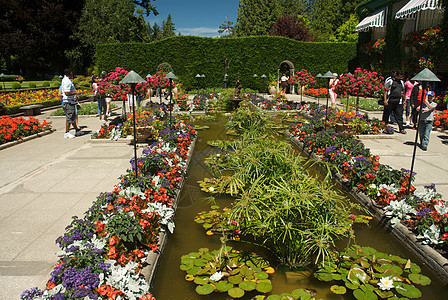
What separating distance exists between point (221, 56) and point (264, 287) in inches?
808

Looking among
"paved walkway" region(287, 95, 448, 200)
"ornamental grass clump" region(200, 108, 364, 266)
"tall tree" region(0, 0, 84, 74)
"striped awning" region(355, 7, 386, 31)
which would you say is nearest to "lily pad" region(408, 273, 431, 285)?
"ornamental grass clump" region(200, 108, 364, 266)

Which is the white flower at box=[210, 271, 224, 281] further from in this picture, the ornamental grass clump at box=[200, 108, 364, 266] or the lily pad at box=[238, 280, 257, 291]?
the ornamental grass clump at box=[200, 108, 364, 266]

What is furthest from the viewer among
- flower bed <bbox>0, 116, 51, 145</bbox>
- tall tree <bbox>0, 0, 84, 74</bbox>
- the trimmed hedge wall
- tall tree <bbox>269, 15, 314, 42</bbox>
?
tall tree <bbox>269, 15, 314, 42</bbox>

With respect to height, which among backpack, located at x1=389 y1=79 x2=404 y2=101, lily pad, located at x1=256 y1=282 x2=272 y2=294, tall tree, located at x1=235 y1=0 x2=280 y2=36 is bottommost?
lily pad, located at x1=256 y1=282 x2=272 y2=294

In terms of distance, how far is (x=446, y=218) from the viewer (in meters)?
3.43

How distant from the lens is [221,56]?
22078 mm

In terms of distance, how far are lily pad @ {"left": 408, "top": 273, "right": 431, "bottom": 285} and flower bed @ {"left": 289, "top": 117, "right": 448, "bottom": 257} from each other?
1.48 ft

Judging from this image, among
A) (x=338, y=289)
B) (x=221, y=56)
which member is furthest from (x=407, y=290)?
(x=221, y=56)

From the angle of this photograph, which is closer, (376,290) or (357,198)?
(376,290)

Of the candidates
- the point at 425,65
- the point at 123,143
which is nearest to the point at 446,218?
the point at 123,143

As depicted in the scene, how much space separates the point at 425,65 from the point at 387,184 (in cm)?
1203

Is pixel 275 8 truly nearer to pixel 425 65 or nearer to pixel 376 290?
pixel 425 65

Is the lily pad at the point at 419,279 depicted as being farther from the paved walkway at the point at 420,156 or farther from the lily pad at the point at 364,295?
the paved walkway at the point at 420,156

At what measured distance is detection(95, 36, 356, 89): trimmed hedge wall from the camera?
2134 centimetres
